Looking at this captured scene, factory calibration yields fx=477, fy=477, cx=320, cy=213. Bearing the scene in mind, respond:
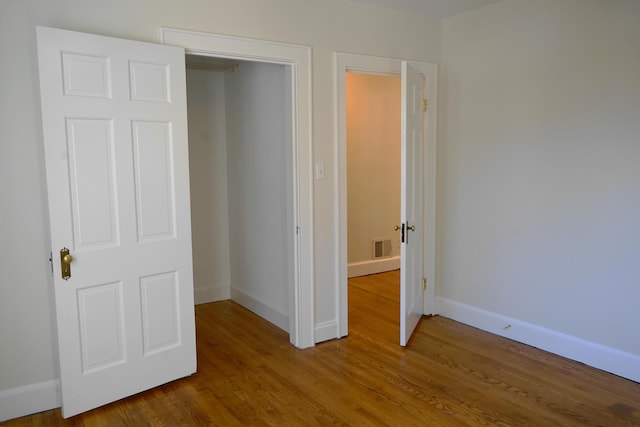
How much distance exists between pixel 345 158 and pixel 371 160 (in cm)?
219

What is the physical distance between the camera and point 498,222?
3.90 m

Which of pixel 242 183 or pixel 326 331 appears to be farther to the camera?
pixel 242 183

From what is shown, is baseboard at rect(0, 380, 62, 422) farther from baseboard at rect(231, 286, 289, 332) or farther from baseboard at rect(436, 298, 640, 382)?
baseboard at rect(436, 298, 640, 382)

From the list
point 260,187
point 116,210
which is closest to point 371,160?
point 260,187

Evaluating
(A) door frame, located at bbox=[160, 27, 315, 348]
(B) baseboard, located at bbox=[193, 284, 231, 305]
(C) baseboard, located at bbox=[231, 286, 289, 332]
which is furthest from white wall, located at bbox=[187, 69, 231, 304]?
(A) door frame, located at bbox=[160, 27, 315, 348]

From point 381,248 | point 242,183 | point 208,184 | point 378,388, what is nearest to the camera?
point 378,388

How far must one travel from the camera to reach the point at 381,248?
6.09 metres

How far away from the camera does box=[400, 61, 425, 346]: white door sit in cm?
352

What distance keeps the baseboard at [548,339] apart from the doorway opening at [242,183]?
5.08 ft

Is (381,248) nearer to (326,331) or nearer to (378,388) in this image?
(326,331)

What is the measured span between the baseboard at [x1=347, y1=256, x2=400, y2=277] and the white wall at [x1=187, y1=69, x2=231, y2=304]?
62.5 inches

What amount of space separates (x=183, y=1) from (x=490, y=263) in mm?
3043

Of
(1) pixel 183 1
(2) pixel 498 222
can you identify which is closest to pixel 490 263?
(2) pixel 498 222

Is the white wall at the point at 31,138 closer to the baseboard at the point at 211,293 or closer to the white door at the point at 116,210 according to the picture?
the white door at the point at 116,210
